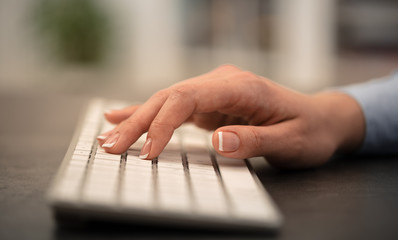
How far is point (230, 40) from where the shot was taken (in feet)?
14.1

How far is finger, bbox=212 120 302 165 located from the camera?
22.8 inches

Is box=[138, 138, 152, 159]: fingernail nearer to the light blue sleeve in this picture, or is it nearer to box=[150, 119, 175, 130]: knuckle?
box=[150, 119, 175, 130]: knuckle

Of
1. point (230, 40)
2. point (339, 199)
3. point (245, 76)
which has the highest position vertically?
point (245, 76)

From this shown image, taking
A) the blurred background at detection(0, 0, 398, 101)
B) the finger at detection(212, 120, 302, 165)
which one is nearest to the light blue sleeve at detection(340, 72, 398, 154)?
the finger at detection(212, 120, 302, 165)

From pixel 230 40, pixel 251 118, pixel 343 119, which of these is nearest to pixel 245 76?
pixel 251 118

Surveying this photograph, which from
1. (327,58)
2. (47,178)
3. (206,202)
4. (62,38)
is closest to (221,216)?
(206,202)

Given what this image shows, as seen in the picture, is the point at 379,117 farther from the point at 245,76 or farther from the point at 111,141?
the point at 111,141

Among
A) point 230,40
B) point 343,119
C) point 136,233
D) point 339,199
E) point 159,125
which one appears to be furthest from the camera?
point 230,40

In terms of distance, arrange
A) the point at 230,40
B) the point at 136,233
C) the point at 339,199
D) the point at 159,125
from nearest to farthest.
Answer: the point at 136,233, the point at 339,199, the point at 159,125, the point at 230,40

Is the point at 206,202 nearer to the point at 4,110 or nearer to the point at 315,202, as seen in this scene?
the point at 315,202

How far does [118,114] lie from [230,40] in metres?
3.65

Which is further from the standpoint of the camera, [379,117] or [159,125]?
[379,117]

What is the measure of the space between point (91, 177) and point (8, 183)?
0.16 m

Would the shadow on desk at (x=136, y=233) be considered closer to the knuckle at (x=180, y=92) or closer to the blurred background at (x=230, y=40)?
the knuckle at (x=180, y=92)
